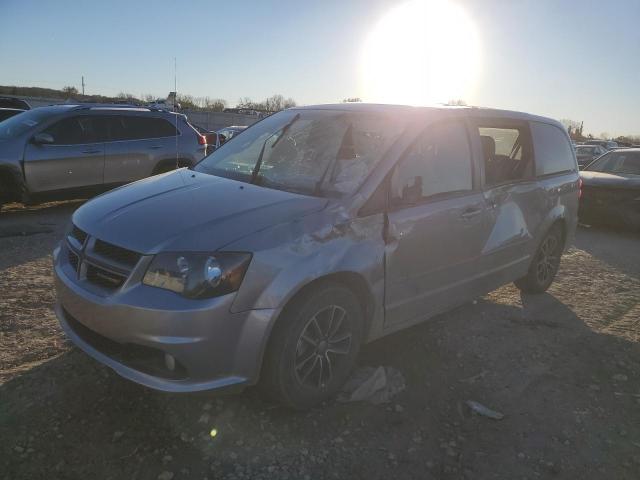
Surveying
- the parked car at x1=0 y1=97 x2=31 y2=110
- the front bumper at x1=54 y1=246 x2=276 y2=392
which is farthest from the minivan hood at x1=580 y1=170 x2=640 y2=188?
the parked car at x1=0 y1=97 x2=31 y2=110

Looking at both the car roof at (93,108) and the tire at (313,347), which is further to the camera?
the car roof at (93,108)

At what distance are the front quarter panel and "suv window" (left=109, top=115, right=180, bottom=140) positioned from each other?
709 centimetres

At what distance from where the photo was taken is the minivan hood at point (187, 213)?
2.70m

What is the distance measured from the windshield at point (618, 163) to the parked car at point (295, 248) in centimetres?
613

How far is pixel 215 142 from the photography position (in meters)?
12.7

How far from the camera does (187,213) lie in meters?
2.96

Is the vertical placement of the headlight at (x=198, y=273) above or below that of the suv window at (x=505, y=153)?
below

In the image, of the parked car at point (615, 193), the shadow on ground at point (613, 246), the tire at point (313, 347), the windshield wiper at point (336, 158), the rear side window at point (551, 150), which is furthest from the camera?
the parked car at point (615, 193)

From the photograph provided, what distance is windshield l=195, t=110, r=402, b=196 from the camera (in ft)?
11.1

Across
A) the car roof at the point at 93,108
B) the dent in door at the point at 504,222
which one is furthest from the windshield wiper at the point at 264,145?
the car roof at the point at 93,108

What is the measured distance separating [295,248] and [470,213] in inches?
66.3

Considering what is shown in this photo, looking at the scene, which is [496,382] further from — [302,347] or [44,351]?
[44,351]

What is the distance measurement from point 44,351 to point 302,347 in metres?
1.92

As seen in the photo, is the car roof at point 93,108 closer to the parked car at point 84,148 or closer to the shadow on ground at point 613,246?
the parked car at point 84,148
